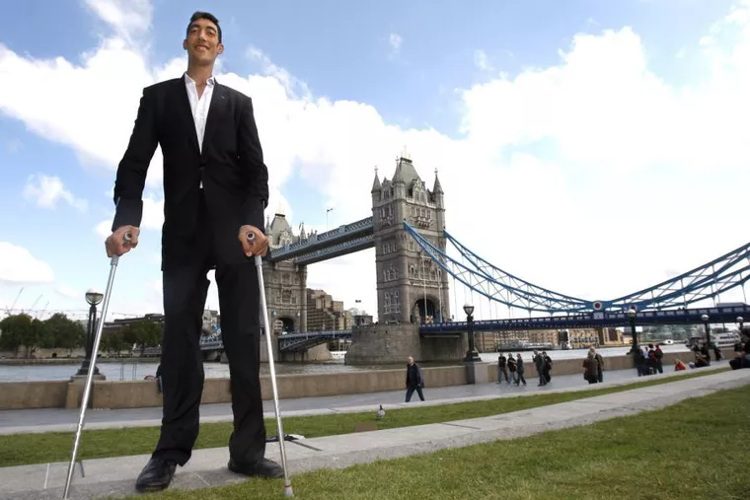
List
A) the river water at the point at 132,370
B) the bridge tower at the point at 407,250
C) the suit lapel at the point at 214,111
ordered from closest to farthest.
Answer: the suit lapel at the point at 214,111, the river water at the point at 132,370, the bridge tower at the point at 407,250

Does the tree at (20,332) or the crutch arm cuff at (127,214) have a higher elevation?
the tree at (20,332)

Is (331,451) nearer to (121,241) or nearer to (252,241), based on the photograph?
(252,241)

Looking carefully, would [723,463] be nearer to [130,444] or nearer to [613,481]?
[613,481]

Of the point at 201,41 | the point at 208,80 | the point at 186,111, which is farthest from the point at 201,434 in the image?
the point at 201,41

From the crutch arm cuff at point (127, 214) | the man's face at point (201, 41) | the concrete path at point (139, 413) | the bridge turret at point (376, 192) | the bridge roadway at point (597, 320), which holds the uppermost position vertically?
the bridge turret at point (376, 192)

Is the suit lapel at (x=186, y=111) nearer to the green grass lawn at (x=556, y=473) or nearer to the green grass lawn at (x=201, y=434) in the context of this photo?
the green grass lawn at (x=556, y=473)

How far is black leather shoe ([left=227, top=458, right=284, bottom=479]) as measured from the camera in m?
3.44

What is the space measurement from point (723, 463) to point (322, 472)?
306 centimetres

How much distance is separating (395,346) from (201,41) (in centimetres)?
5671

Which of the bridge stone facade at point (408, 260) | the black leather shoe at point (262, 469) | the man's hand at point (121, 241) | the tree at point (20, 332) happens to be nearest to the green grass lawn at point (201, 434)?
the black leather shoe at point (262, 469)

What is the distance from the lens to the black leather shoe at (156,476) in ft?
10.1

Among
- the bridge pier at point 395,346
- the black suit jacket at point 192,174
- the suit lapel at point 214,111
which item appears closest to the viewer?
the black suit jacket at point 192,174

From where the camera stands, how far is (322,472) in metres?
3.43

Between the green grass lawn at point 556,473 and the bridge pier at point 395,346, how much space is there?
54173 mm
